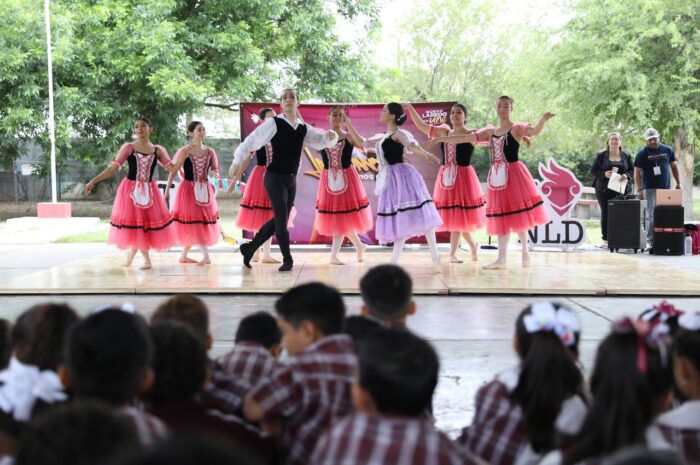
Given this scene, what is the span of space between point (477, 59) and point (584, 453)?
28.9m

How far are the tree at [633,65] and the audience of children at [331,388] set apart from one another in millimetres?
15843

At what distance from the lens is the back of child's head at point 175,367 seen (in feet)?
7.47

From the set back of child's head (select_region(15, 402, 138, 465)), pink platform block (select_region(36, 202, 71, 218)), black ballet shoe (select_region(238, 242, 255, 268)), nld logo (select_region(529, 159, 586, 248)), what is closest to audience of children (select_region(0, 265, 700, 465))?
back of child's head (select_region(15, 402, 138, 465))

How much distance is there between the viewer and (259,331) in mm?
3002

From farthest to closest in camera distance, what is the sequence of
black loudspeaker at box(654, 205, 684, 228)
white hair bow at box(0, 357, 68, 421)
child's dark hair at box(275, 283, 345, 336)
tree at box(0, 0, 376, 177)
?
tree at box(0, 0, 376, 177), black loudspeaker at box(654, 205, 684, 228), child's dark hair at box(275, 283, 345, 336), white hair bow at box(0, 357, 68, 421)

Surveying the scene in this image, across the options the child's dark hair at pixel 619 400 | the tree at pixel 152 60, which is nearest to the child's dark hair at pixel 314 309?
the child's dark hair at pixel 619 400

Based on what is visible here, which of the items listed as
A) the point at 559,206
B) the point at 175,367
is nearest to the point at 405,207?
the point at 559,206

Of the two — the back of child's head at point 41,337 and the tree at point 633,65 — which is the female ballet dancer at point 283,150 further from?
the tree at point 633,65

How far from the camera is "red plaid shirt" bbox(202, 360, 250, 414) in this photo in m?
2.60

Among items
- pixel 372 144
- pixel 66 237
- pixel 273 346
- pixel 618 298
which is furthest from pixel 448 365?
pixel 66 237

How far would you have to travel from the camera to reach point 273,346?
120 inches

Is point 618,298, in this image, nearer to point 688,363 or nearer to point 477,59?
point 688,363

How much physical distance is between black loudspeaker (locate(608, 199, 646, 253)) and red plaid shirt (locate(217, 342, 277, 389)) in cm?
862

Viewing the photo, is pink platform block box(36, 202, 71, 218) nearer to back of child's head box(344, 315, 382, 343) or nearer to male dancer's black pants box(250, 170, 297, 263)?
male dancer's black pants box(250, 170, 297, 263)
